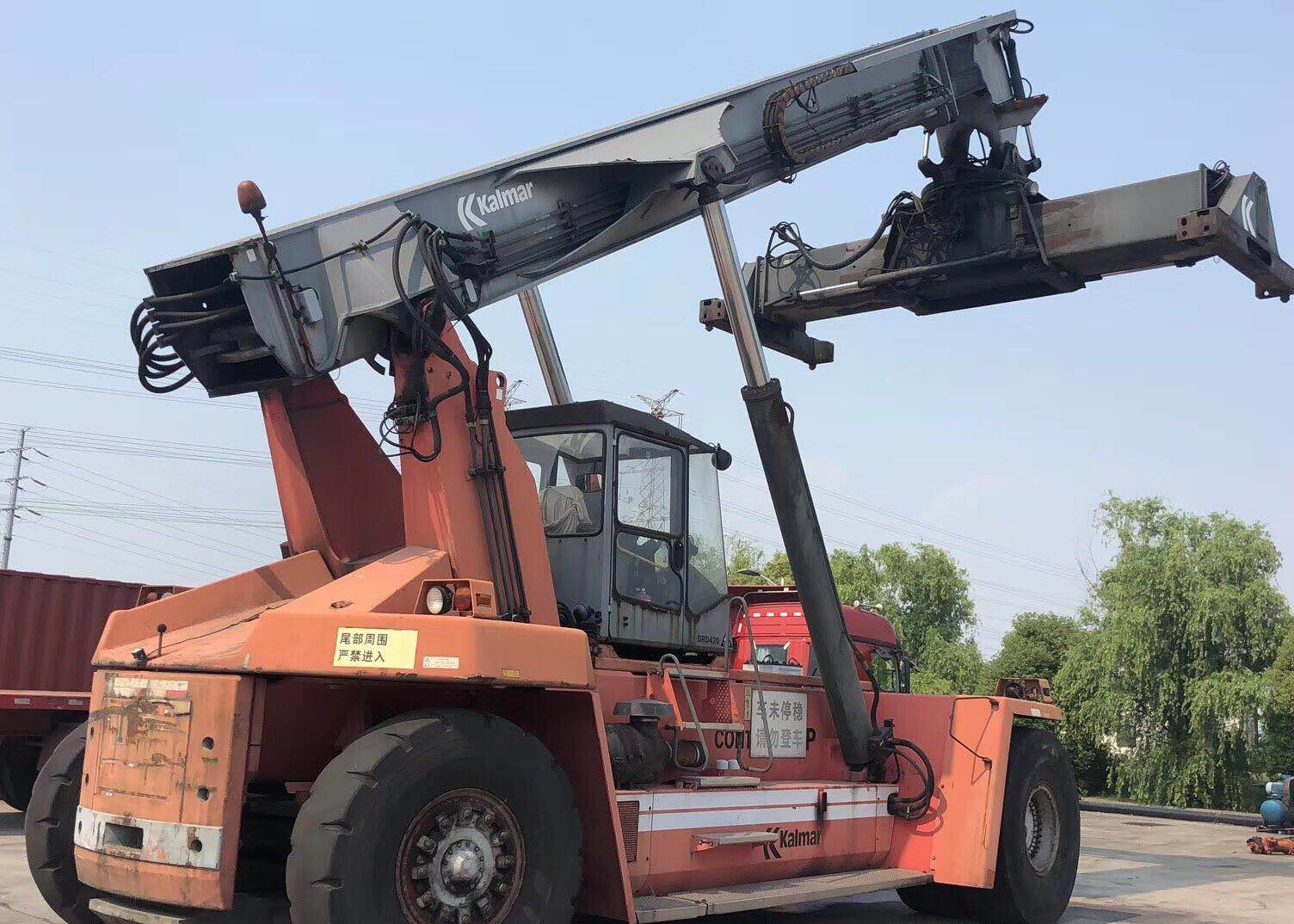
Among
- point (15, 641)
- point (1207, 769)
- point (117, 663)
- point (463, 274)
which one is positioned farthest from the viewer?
point (1207, 769)

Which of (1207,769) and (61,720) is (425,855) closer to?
(61,720)

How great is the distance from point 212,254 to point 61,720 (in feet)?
31.5

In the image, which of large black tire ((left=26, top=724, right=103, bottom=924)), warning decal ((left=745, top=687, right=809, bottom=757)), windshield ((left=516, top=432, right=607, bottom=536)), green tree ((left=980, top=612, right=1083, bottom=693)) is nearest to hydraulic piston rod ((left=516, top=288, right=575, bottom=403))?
windshield ((left=516, top=432, right=607, bottom=536))

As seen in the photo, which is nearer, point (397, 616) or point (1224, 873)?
point (397, 616)

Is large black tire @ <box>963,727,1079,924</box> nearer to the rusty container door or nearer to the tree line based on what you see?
the rusty container door

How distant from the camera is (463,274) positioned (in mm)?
7129

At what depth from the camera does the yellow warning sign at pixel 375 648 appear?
5.76 metres

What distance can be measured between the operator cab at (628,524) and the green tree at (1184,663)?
78.2 feet

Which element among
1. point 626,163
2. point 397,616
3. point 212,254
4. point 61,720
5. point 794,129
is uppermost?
point 794,129

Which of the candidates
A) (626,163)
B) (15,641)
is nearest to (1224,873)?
(626,163)

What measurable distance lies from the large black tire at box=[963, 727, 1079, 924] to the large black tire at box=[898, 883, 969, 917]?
84 mm

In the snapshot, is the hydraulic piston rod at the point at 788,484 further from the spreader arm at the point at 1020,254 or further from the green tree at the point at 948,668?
the green tree at the point at 948,668

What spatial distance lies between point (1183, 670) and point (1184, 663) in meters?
0.16

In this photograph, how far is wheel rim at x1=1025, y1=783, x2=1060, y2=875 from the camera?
9.86 metres
